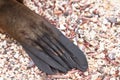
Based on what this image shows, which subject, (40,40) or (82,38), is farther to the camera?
(82,38)

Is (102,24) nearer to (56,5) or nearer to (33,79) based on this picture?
(56,5)

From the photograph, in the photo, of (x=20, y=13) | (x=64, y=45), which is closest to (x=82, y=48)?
(x=64, y=45)

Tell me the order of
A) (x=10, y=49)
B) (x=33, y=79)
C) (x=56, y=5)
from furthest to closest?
(x=56, y=5) < (x=10, y=49) < (x=33, y=79)
